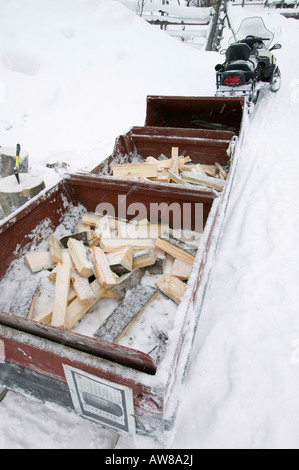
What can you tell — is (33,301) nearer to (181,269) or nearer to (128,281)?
(128,281)

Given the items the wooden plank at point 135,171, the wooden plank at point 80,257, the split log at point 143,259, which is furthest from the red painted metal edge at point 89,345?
the wooden plank at point 135,171

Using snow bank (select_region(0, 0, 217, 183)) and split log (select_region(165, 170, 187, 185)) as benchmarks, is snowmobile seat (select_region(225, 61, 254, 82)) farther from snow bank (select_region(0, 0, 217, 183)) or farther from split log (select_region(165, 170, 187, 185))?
split log (select_region(165, 170, 187, 185))

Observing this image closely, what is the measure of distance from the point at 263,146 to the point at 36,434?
5366 mm

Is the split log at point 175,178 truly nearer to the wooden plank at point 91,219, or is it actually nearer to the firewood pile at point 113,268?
the firewood pile at point 113,268

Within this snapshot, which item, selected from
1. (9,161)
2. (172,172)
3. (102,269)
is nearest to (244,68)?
(172,172)

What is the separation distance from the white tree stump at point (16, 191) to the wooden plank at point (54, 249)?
94 centimetres

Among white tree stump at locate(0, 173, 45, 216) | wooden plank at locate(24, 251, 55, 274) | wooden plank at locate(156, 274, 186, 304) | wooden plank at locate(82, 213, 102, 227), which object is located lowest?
wooden plank at locate(156, 274, 186, 304)

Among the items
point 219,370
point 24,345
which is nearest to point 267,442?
point 219,370

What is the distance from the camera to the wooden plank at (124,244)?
2325 mm

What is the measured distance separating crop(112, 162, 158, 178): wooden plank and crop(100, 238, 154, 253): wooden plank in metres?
1.20

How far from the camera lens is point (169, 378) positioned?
1118 millimetres

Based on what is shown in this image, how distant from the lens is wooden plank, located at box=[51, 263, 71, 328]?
1769 mm

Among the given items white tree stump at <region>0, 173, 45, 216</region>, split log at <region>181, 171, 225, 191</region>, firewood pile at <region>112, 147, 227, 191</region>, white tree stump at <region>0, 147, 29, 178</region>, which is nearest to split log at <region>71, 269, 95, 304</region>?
white tree stump at <region>0, 173, 45, 216</region>
